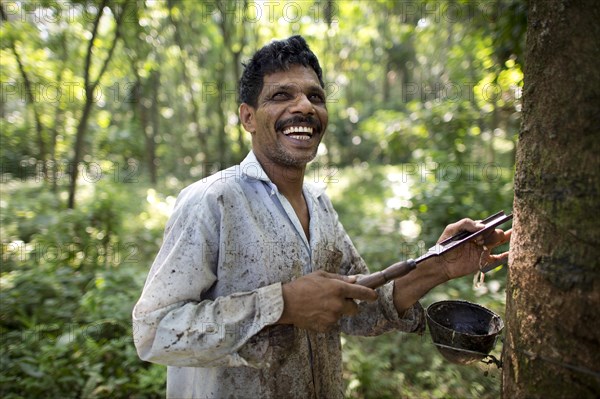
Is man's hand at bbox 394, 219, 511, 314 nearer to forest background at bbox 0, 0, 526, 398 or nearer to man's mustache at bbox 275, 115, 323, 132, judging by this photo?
forest background at bbox 0, 0, 526, 398

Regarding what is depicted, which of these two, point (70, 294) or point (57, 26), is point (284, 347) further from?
point (57, 26)

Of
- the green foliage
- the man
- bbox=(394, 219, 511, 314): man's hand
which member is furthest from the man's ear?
the green foliage

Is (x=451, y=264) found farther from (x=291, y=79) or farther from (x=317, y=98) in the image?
(x=291, y=79)

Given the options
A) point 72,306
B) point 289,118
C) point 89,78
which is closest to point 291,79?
point 289,118

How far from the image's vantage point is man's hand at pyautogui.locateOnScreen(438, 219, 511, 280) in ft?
5.41

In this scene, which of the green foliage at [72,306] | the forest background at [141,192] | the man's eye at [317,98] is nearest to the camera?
the man's eye at [317,98]

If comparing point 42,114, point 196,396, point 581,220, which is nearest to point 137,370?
point 196,396

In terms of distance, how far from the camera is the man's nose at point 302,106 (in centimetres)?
176

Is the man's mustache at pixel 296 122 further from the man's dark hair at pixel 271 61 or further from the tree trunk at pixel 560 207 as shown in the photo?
the tree trunk at pixel 560 207

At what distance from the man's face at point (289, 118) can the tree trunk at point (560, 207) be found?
0.94m

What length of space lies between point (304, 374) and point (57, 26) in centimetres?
961

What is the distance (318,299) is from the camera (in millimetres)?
1326

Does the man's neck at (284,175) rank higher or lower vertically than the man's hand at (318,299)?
higher

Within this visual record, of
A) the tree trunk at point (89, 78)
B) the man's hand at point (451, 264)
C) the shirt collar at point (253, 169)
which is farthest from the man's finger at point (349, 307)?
the tree trunk at point (89, 78)
